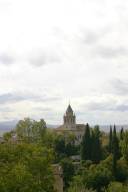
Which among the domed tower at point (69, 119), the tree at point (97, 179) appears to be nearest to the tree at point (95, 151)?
the tree at point (97, 179)

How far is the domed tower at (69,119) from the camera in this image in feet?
430

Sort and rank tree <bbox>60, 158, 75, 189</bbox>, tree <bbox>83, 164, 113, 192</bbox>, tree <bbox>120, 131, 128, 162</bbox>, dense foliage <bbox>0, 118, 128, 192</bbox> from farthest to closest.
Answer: tree <bbox>120, 131, 128, 162</bbox>
tree <bbox>60, 158, 75, 189</bbox>
tree <bbox>83, 164, 113, 192</bbox>
dense foliage <bbox>0, 118, 128, 192</bbox>

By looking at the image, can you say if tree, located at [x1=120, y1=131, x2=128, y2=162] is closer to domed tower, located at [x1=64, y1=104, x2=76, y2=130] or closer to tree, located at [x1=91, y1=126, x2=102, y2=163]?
tree, located at [x1=91, y1=126, x2=102, y2=163]

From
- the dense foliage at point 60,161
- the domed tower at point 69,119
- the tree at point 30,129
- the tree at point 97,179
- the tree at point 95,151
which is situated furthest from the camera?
the domed tower at point 69,119

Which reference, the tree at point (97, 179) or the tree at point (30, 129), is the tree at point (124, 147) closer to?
the tree at point (97, 179)

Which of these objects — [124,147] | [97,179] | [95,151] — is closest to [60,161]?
[95,151]

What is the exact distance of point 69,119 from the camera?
13300 centimetres

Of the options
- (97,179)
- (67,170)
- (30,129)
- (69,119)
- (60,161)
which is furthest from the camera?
(69,119)

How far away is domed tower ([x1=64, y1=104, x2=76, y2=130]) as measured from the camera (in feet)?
430

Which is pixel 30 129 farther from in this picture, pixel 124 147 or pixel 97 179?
pixel 97 179

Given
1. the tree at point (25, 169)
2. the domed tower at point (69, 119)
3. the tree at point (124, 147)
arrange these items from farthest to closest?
the domed tower at point (69, 119) → the tree at point (124, 147) → the tree at point (25, 169)

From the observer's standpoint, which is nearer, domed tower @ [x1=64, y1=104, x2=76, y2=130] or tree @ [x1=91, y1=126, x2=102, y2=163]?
tree @ [x1=91, y1=126, x2=102, y2=163]

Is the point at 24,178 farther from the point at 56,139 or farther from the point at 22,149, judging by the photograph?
the point at 56,139

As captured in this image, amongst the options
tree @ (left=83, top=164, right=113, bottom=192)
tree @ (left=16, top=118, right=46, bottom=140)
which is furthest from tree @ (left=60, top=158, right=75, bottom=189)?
tree @ (left=16, top=118, right=46, bottom=140)
